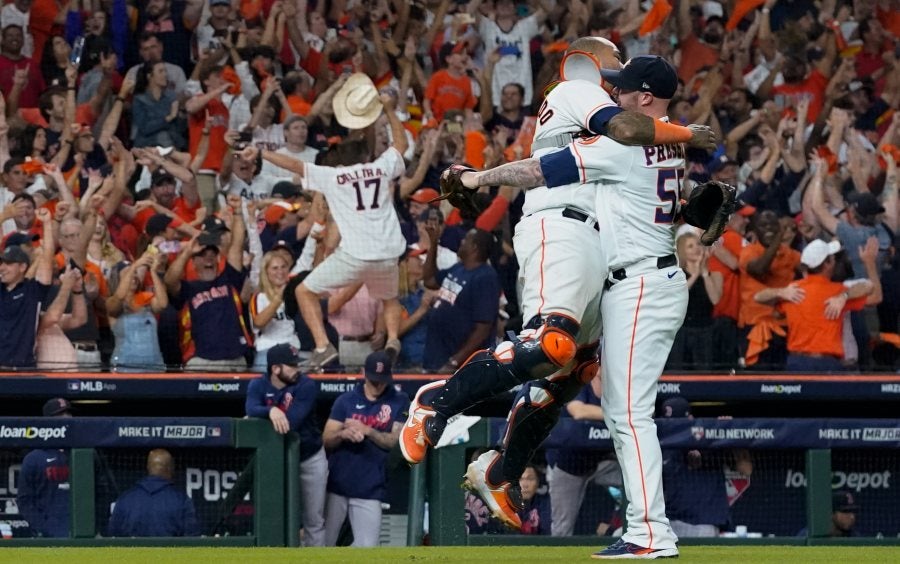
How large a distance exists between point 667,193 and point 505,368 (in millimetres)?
943

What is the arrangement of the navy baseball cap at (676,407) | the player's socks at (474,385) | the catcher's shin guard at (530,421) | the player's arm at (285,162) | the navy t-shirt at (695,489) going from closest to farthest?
the player's socks at (474,385), the catcher's shin guard at (530,421), the navy t-shirt at (695,489), the navy baseball cap at (676,407), the player's arm at (285,162)

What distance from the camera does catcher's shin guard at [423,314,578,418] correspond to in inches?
227

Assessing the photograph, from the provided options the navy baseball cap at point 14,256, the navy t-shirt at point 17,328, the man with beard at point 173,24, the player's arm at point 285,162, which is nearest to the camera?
the navy t-shirt at point 17,328

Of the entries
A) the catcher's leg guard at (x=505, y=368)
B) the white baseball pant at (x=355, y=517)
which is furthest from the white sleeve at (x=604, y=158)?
the white baseball pant at (x=355, y=517)

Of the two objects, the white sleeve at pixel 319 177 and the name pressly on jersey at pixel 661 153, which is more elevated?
the white sleeve at pixel 319 177

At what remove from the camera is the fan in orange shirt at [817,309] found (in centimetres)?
1077

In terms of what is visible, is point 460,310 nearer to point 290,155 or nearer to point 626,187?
point 290,155

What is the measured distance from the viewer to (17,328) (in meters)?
10.3

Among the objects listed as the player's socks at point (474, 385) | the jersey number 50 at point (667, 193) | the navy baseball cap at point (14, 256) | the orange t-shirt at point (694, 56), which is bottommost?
the player's socks at point (474, 385)

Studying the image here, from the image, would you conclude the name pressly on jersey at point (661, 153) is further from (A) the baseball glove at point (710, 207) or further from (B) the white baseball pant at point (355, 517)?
(B) the white baseball pant at point (355, 517)

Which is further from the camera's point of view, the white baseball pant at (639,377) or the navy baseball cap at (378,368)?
the navy baseball cap at (378,368)

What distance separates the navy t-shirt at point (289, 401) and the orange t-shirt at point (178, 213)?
2.44 meters

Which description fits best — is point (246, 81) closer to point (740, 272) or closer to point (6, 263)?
point (6, 263)

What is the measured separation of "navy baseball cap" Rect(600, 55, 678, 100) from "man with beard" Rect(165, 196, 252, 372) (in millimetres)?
5101
